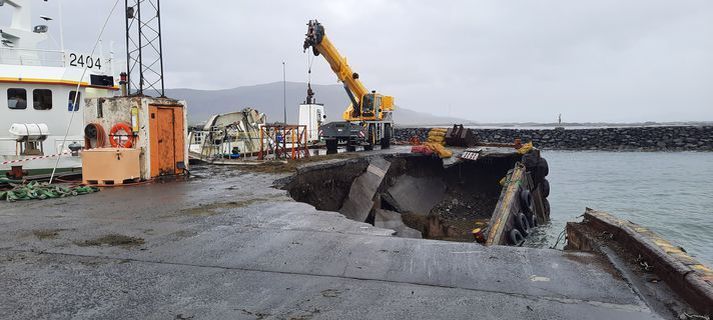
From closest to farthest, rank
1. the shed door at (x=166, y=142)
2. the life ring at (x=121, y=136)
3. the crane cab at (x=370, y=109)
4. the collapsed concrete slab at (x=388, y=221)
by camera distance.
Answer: the life ring at (x=121, y=136) → the shed door at (x=166, y=142) → the collapsed concrete slab at (x=388, y=221) → the crane cab at (x=370, y=109)

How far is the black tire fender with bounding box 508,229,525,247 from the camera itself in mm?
11469

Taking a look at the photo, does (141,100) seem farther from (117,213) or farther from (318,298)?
(318,298)

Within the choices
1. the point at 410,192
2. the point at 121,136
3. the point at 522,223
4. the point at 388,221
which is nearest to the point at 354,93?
the point at 410,192

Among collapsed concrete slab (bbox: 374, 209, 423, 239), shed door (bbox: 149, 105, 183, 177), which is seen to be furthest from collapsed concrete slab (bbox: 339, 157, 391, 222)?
shed door (bbox: 149, 105, 183, 177)

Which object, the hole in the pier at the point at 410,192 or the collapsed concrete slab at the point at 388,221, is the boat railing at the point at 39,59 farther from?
the collapsed concrete slab at the point at 388,221

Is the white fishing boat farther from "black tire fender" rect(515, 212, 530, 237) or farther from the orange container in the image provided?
"black tire fender" rect(515, 212, 530, 237)

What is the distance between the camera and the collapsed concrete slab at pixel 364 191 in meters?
12.7

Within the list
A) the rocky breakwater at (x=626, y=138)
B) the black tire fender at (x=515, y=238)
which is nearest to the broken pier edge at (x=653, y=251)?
the black tire fender at (x=515, y=238)

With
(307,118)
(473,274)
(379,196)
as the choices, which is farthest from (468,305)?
(307,118)

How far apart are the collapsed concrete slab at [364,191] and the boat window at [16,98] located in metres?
9.70

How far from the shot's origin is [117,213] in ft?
23.0

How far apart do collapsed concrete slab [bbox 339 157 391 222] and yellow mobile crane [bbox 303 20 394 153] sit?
324 centimetres

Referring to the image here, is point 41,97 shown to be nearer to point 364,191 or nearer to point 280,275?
point 364,191

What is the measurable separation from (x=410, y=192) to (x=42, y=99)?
11.6m
